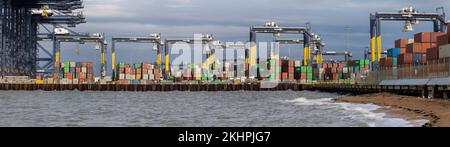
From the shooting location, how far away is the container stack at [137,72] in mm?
159500

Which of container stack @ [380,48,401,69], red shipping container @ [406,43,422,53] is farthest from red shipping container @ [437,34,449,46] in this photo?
container stack @ [380,48,401,69]

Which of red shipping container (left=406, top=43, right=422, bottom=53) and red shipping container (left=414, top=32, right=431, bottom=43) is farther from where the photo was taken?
red shipping container (left=414, top=32, right=431, bottom=43)

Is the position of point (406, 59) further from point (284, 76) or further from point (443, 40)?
point (284, 76)

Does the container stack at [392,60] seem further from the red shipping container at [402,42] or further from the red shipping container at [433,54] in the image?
the red shipping container at [433,54]

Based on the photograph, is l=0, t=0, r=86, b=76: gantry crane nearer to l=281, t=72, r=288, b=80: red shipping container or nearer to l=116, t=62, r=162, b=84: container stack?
l=116, t=62, r=162, b=84: container stack

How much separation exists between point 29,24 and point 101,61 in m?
29.6

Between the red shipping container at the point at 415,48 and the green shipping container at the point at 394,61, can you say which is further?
the green shipping container at the point at 394,61

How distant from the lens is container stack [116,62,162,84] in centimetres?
15950

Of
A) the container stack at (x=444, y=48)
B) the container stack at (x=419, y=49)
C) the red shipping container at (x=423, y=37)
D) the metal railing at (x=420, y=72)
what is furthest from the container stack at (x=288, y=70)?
the container stack at (x=444, y=48)

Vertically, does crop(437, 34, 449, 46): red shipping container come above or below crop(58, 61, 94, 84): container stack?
above

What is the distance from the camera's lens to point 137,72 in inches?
6358

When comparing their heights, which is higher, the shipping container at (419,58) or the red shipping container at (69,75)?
the shipping container at (419,58)

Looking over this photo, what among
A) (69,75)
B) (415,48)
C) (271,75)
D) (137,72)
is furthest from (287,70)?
(415,48)
